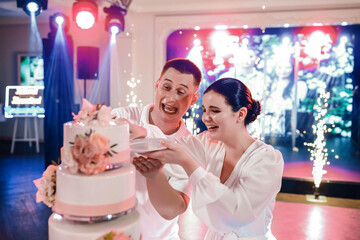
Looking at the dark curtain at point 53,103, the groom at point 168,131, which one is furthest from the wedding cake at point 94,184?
the dark curtain at point 53,103

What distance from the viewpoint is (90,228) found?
3.94 ft

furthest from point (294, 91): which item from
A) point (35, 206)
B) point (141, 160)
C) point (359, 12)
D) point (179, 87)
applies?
point (141, 160)

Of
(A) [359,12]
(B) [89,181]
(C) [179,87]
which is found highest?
(A) [359,12]

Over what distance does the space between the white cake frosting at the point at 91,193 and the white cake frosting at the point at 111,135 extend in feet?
0.21

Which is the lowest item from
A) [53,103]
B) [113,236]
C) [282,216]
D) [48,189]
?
[282,216]

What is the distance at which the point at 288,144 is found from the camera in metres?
8.65

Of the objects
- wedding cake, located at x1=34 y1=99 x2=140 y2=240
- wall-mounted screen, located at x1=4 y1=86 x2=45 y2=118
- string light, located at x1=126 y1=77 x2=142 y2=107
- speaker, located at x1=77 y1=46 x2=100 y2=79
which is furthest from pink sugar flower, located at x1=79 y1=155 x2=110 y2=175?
wall-mounted screen, located at x1=4 y1=86 x2=45 y2=118

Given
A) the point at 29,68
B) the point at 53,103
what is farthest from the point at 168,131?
the point at 29,68

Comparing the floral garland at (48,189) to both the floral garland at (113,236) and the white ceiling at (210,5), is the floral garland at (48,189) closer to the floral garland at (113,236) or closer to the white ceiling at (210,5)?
the floral garland at (113,236)

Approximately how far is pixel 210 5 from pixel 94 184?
6.54 metres

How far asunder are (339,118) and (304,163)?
2.02 metres

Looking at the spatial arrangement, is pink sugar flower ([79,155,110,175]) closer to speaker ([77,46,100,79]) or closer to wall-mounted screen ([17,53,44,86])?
speaker ([77,46,100,79])

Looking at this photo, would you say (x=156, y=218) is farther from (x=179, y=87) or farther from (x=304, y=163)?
(x=304, y=163)

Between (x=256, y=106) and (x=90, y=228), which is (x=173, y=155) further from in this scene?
(x=256, y=106)
